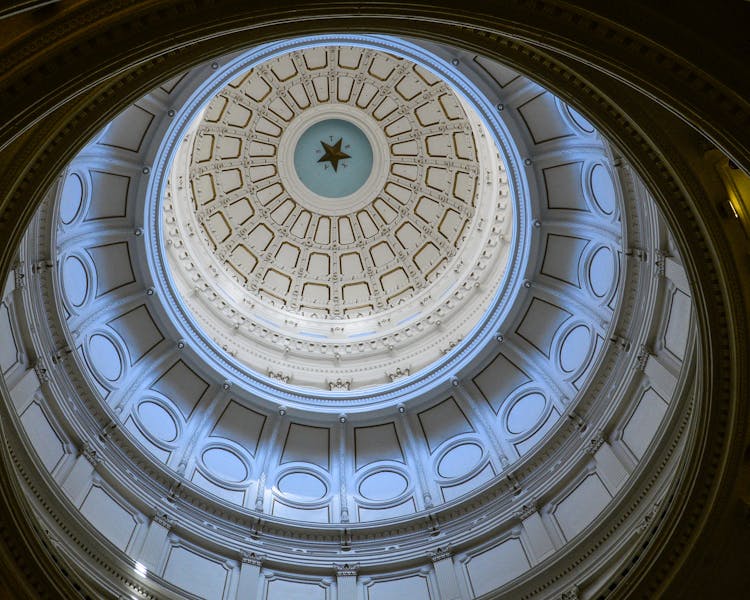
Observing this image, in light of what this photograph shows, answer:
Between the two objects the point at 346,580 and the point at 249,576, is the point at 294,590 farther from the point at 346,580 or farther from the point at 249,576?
the point at 346,580

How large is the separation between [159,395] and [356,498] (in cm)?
638

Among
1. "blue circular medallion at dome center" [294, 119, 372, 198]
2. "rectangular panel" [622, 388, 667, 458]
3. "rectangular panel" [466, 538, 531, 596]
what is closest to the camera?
"rectangular panel" [622, 388, 667, 458]

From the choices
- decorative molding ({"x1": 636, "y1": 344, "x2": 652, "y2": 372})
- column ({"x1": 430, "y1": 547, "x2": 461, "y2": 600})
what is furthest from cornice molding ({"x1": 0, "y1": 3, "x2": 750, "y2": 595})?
column ({"x1": 430, "y1": 547, "x2": 461, "y2": 600})

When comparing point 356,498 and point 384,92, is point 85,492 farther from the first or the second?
point 384,92

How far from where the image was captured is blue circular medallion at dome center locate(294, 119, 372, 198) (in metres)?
28.5

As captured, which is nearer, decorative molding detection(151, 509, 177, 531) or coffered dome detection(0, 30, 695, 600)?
coffered dome detection(0, 30, 695, 600)

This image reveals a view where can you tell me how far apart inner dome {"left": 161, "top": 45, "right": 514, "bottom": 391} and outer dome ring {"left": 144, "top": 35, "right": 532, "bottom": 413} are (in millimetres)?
1087

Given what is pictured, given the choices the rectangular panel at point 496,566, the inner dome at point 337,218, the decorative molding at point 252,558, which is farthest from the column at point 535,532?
the inner dome at point 337,218

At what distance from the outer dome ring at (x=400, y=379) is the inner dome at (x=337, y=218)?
109 centimetres

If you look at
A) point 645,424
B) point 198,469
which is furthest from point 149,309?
point 645,424

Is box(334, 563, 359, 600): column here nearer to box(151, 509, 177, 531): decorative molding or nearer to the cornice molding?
box(151, 509, 177, 531): decorative molding

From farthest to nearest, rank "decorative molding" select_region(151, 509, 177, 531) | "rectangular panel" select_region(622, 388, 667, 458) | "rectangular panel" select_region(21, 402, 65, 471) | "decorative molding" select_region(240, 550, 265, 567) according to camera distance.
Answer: "decorative molding" select_region(240, 550, 265, 567)
"decorative molding" select_region(151, 509, 177, 531)
"rectangular panel" select_region(622, 388, 667, 458)
"rectangular panel" select_region(21, 402, 65, 471)

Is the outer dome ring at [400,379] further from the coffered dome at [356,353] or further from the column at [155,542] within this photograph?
the column at [155,542]

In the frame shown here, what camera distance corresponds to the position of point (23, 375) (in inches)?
577
